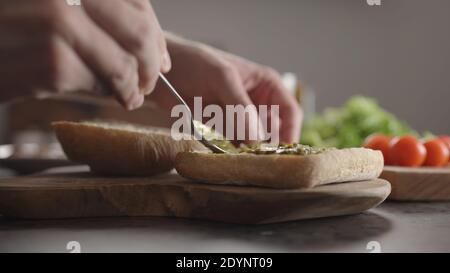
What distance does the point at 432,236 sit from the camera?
0.78 meters

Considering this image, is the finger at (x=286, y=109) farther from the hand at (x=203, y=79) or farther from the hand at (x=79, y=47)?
the hand at (x=79, y=47)

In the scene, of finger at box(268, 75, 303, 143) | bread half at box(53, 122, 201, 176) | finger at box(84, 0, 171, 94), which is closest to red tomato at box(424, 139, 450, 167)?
finger at box(268, 75, 303, 143)

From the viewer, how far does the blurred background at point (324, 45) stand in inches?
141

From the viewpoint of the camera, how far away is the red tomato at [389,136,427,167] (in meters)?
1.30

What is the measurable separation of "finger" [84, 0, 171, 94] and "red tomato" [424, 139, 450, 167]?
2.50 ft

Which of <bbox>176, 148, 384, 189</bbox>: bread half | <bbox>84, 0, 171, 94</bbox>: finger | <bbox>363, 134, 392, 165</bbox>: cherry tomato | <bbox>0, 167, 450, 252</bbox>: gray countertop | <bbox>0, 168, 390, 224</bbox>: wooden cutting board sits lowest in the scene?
<bbox>0, 167, 450, 252</bbox>: gray countertop

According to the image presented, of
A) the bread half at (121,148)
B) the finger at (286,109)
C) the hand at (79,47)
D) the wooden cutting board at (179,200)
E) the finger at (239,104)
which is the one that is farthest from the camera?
the finger at (286,109)

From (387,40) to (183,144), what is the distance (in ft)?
9.47

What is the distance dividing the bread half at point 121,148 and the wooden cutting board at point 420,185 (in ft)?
1.42

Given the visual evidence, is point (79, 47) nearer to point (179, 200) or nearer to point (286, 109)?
point (179, 200)

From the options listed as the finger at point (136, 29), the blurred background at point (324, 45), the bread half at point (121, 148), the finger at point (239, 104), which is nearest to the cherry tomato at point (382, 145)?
the finger at point (239, 104)

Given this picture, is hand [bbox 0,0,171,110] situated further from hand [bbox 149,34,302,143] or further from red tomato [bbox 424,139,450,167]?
red tomato [bbox 424,139,450,167]

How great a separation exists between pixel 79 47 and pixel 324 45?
11.1 feet
